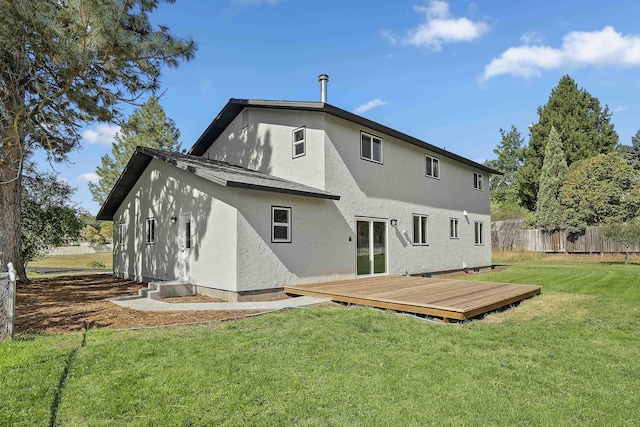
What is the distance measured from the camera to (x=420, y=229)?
46.8 ft

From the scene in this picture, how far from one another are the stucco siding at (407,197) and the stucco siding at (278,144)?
370mm

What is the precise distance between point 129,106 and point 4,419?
928cm

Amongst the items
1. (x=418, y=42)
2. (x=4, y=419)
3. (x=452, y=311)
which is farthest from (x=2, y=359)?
(x=418, y=42)

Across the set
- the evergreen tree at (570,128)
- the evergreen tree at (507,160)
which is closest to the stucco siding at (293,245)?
the evergreen tree at (570,128)

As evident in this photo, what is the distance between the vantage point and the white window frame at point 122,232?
590 inches

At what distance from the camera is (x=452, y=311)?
6477mm

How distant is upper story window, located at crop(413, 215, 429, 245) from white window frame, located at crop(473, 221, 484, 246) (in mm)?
4445

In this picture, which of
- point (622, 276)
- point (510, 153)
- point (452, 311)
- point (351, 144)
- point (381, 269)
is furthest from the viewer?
point (510, 153)

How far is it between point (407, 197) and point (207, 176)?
7.75m

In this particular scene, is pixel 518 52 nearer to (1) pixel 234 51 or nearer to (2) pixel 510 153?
(1) pixel 234 51

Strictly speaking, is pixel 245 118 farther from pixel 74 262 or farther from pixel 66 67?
pixel 74 262

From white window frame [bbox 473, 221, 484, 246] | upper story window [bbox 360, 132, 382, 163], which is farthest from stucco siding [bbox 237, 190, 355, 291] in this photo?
white window frame [bbox 473, 221, 484, 246]

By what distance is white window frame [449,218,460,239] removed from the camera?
16.0m

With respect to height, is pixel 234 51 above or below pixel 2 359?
above
